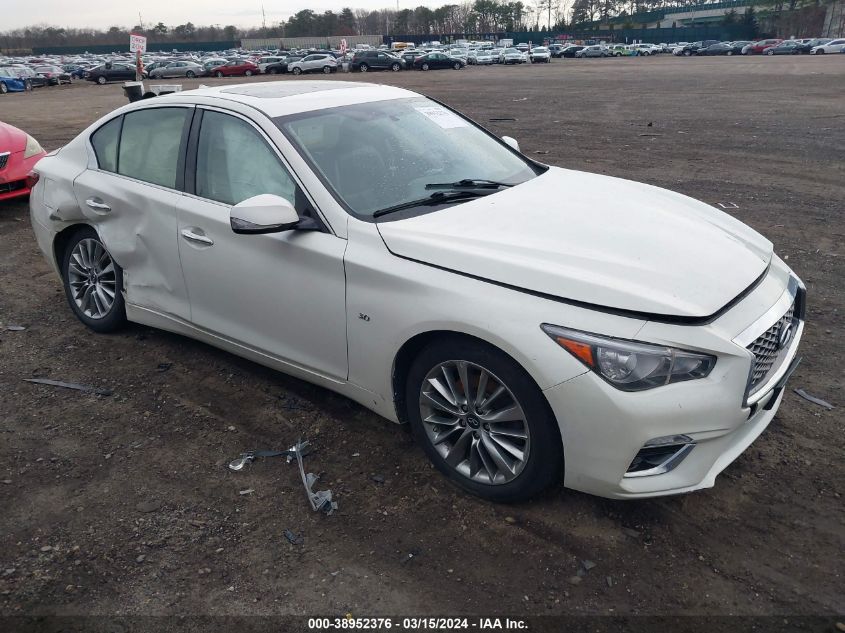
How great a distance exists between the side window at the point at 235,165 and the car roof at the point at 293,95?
0.16 m

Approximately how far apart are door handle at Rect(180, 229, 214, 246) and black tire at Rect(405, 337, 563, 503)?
1.47m

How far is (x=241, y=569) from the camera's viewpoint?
278cm

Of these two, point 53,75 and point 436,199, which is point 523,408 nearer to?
point 436,199

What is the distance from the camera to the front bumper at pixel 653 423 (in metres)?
2.55

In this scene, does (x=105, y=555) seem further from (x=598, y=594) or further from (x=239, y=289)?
(x=598, y=594)

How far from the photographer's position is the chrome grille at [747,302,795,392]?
2.72 meters

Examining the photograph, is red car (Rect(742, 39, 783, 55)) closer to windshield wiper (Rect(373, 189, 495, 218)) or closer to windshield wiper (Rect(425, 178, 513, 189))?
windshield wiper (Rect(425, 178, 513, 189))

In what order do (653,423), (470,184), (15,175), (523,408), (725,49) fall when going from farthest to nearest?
(725,49), (15,175), (470,184), (523,408), (653,423)

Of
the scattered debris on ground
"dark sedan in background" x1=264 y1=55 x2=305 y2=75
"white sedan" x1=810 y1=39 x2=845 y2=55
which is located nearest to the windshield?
the scattered debris on ground

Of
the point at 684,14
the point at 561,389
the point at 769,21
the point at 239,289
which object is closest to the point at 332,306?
the point at 239,289

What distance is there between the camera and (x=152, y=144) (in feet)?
14.1

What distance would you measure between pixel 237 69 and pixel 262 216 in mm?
51058

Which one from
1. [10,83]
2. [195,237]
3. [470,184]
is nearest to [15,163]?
[195,237]

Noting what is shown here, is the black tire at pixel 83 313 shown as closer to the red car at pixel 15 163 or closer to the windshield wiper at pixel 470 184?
the windshield wiper at pixel 470 184
